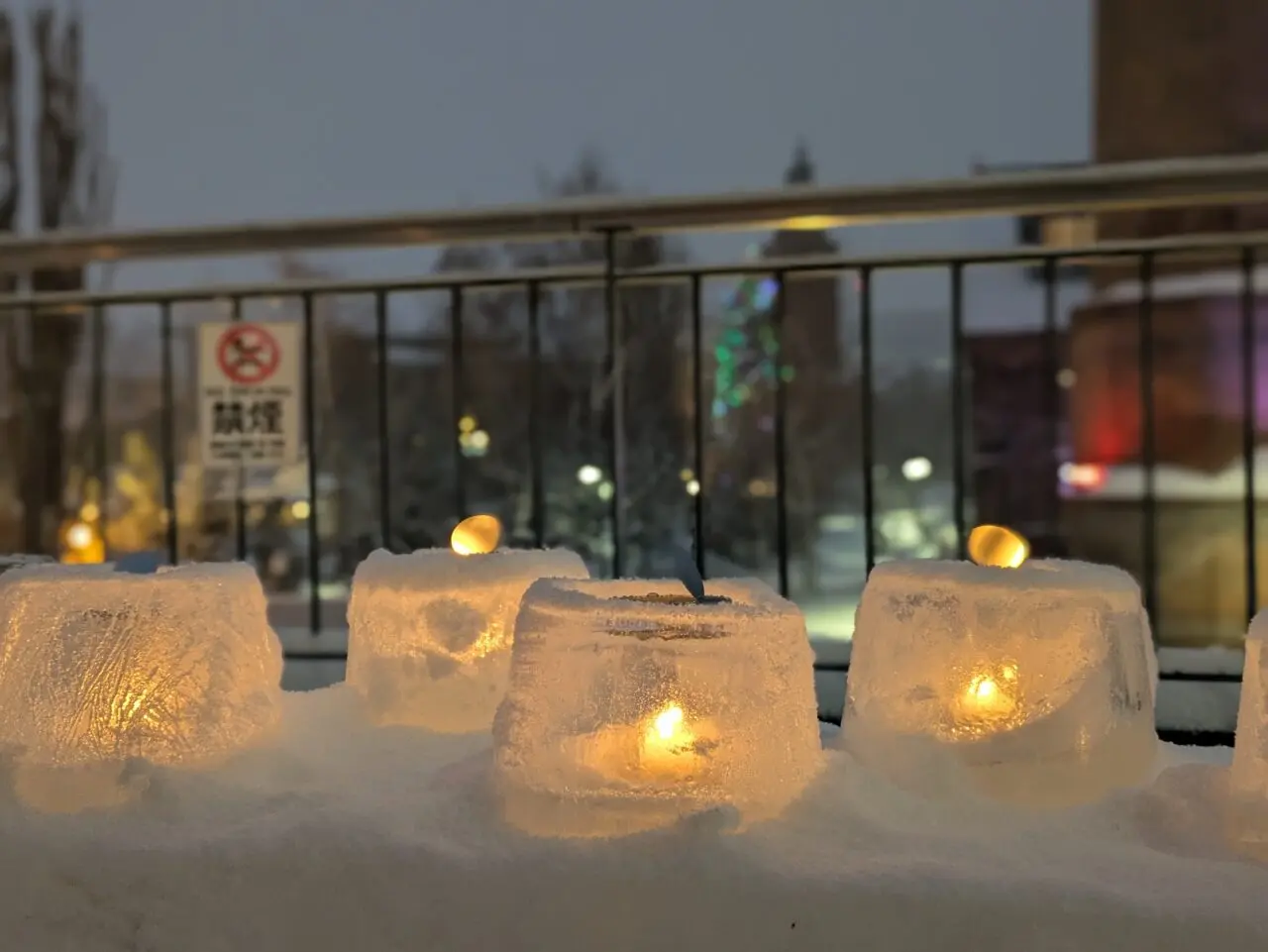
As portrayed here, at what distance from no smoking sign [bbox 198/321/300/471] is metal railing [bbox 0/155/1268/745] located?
55mm

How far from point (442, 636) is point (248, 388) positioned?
108 centimetres

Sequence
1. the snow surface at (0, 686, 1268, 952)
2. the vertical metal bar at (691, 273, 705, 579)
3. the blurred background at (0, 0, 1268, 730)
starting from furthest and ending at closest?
1. the blurred background at (0, 0, 1268, 730)
2. the vertical metal bar at (691, 273, 705, 579)
3. the snow surface at (0, 686, 1268, 952)

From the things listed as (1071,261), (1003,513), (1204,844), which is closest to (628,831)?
(1204,844)

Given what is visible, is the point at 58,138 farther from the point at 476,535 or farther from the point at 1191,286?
the point at 476,535

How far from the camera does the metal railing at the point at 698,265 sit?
1.59m

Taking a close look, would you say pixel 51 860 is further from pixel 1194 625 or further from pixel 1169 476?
pixel 1169 476

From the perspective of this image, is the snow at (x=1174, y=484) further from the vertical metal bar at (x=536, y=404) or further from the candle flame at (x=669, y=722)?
the candle flame at (x=669, y=722)

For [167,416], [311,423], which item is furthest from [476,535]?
[167,416]

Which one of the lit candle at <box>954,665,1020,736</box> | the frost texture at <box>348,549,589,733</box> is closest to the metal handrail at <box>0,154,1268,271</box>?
the frost texture at <box>348,549,589,733</box>

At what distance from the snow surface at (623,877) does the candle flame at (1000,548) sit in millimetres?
268

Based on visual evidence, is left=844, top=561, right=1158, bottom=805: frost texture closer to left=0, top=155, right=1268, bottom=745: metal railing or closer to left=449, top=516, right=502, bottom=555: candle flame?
→ left=0, top=155, right=1268, bottom=745: metal railing

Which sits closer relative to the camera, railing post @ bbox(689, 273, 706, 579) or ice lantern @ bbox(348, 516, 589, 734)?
ice lantern @ bbox(348, 516, 589, 734)

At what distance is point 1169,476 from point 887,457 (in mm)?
5826

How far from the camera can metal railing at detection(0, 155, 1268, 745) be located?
1.59 metres
